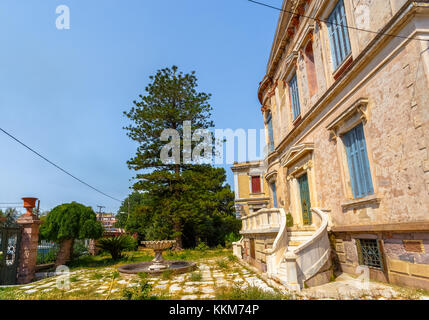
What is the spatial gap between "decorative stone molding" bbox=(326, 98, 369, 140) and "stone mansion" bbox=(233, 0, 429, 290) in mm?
29

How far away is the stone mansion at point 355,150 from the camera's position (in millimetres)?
4852

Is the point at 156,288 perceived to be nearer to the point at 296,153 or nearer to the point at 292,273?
the point at 292,273

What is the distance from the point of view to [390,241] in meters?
5.41

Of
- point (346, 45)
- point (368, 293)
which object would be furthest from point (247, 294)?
point (346, 45)

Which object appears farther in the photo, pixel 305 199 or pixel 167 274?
pixel 305 199

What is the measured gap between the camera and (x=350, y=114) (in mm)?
6738

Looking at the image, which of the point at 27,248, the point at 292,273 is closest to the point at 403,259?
the point at 292,273

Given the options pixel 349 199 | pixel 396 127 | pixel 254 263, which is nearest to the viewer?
pixel 396 127

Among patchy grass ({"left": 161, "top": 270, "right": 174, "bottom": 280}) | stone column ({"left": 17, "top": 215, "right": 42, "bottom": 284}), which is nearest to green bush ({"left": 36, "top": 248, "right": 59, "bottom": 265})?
stone column ({"left": 17, "top": 215, "right": 42, "bottom": 284})

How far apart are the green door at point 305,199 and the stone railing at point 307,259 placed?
112 inches

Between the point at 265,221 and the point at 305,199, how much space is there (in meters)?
2.07
